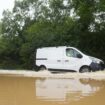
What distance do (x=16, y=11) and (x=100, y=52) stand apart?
1248 cm

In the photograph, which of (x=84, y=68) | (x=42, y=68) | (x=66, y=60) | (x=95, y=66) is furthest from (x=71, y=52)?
(x=42, y=68)

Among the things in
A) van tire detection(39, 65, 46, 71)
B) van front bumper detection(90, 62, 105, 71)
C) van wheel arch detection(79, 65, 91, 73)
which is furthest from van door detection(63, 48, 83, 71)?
van tire detection(39, 65, 46, 71)

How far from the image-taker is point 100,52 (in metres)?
31.0

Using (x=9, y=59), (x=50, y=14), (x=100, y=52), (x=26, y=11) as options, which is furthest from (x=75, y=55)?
(x=26, y=11)

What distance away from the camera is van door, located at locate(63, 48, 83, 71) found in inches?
999

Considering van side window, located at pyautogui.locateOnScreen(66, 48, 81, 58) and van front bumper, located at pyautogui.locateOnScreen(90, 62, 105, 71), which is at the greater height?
van side window, located at pyautogui.locateOnScreen(66, 48, 81, 58)

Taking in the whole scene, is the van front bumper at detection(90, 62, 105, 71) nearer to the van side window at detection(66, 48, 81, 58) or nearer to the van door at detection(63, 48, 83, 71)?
the van door at detection(63, 48, 83, 71)

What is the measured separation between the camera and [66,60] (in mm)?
26078

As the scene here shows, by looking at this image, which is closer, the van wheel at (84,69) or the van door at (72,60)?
the van wheel at (84,69)

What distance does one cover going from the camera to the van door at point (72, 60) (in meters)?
25.4

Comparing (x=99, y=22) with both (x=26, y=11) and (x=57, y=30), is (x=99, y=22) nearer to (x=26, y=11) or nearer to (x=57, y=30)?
(x=57, y=30)

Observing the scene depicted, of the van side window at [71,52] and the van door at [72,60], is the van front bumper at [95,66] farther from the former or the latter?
the van side window at [71,52]

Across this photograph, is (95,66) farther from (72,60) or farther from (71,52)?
(71,52)

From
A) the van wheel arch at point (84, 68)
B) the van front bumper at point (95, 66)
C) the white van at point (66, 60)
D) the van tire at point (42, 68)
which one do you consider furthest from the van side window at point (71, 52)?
the van tire at point (42, 68)
